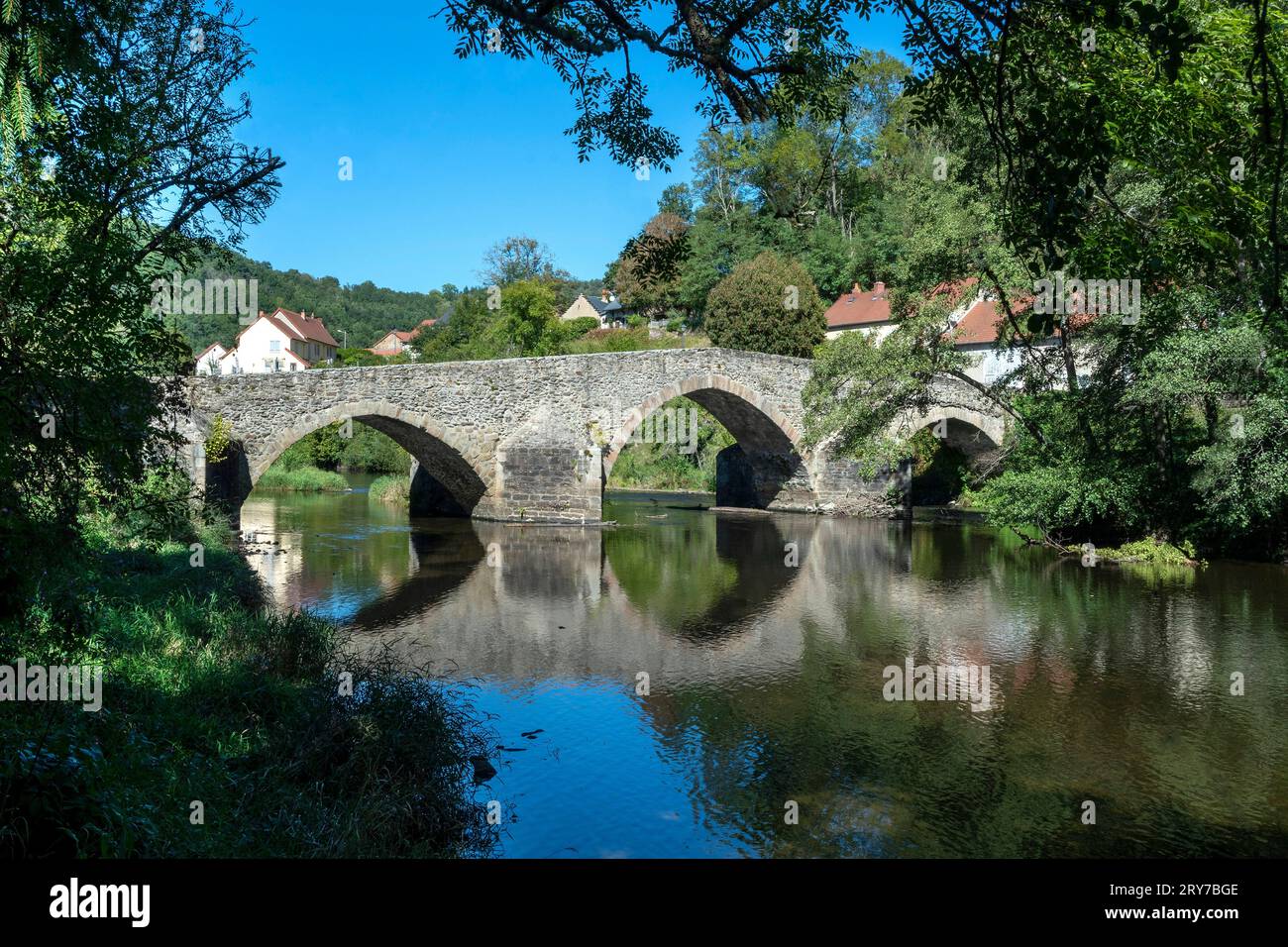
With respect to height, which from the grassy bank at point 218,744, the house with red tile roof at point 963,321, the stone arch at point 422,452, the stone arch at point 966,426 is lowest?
the grassy bank at point 218,744

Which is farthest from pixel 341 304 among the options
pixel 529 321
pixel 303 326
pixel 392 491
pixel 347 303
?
pixel 392 491

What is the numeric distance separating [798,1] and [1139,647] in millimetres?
7742

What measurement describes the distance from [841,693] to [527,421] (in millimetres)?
13342

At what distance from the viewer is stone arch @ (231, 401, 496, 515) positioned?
670 inches

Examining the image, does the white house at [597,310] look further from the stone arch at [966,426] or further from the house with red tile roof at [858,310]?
the stone arch at [966,426]

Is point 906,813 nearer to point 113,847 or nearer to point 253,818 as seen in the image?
point 253,818

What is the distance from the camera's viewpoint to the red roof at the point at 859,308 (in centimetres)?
4044

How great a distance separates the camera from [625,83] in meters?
5.56

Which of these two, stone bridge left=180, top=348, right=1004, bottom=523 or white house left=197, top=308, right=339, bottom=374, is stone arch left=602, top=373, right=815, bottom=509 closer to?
stone bridge left=180, top=348, right=1004, bottom=523

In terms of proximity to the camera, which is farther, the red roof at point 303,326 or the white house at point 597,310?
the white house at point 597,310

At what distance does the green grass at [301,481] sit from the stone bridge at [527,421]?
25.3ft

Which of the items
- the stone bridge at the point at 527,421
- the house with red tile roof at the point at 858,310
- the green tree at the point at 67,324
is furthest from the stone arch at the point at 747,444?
the green tree at the point at 67,324
